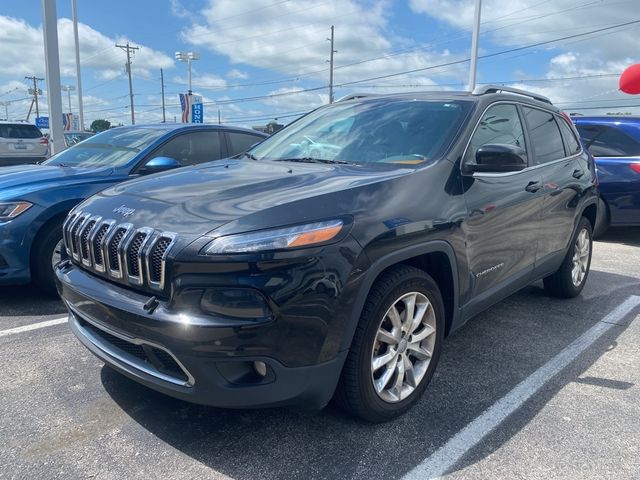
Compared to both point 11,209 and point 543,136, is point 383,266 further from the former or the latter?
point 11,209

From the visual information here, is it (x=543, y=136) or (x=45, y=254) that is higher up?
(x=543, y=136)

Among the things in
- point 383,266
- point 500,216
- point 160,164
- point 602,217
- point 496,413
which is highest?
point 160,164

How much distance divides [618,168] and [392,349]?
6.52 metres

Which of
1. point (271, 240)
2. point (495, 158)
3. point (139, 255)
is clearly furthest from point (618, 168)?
point (139, 255)

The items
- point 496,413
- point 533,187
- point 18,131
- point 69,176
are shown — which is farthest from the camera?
point 18,131

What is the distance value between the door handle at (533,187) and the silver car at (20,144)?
53.1 feet

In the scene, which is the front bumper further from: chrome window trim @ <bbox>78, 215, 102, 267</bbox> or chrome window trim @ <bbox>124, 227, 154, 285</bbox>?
chrome window trim @ <bbox>78, 215, 102, 267</bbox>

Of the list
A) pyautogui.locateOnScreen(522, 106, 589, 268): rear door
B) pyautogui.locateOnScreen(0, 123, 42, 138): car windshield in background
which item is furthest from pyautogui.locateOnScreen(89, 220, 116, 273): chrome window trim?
pyautogui.locateOnScreen(0, 123, 42, 138): car windshield in background

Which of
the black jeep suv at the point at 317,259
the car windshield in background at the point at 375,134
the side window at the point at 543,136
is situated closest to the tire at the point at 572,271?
the side window at the point at 543,136

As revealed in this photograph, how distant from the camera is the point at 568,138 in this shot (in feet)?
15.6

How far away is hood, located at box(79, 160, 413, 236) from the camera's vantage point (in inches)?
92.6

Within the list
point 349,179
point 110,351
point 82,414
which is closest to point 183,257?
point 110,351

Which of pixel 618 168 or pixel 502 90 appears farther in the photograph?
pixel 618 168

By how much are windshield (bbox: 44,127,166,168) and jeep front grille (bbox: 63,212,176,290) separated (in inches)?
97.6
